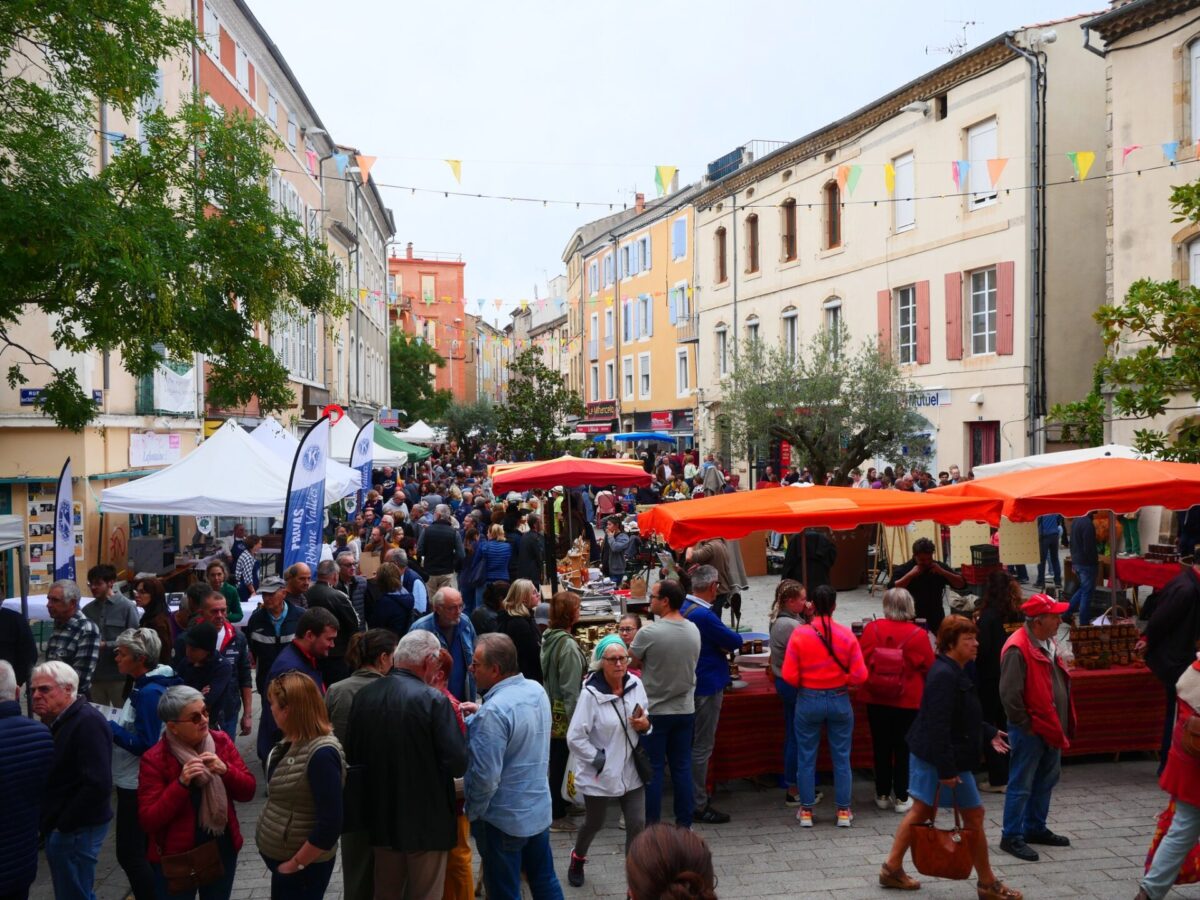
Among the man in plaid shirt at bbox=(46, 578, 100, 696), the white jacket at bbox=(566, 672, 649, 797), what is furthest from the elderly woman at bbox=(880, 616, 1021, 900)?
the man in plaid shirt at bbox=(46, 578, 100, 696)

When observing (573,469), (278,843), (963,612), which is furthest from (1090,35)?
(278,843)

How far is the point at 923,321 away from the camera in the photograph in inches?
968

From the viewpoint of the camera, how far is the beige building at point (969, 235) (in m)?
21.3

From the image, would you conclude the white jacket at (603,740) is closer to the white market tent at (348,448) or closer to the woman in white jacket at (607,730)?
the woman in white jacket at (607,730)

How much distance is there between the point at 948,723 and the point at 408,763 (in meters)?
2.98

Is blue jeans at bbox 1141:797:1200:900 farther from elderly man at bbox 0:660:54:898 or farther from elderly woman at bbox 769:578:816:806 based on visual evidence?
elderly man at bbox 0:660:54:898

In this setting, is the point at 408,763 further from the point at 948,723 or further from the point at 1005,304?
the point at 1005,304

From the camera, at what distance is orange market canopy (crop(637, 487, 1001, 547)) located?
28.5 feet

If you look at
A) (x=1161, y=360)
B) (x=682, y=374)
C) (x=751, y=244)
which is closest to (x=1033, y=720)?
(x=1161, y=360)

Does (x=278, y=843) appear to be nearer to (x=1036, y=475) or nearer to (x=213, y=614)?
(x=213, y=614)

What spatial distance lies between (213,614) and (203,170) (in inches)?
214

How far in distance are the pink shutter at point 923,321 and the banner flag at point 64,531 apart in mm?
19089

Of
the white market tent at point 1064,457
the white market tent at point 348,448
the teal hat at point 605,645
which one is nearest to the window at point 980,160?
the white market tent at point 1064,457

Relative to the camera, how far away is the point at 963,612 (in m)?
8.88
